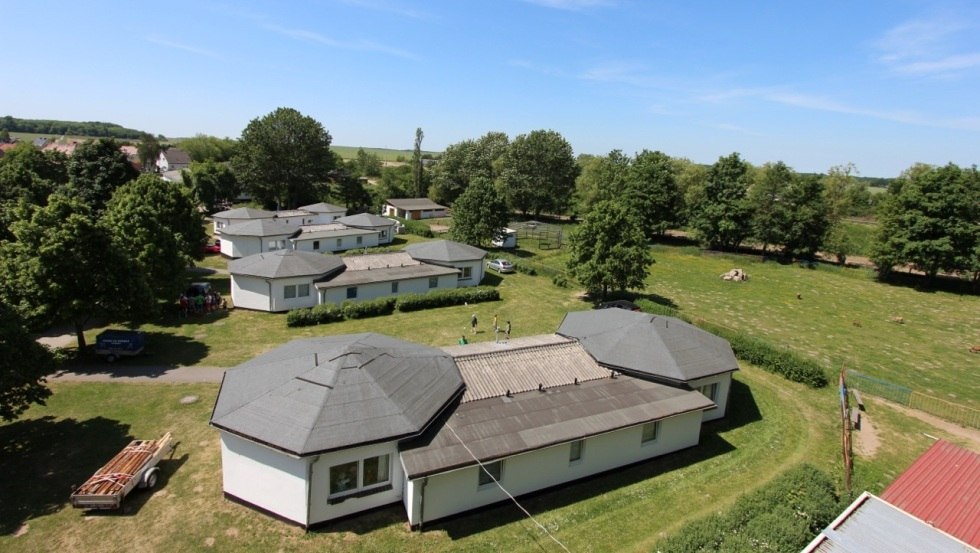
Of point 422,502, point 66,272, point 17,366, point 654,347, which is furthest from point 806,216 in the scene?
point 17,366

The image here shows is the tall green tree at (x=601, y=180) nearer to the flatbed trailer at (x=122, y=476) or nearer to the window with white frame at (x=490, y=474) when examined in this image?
the window with white frame at (x=490, y=474)

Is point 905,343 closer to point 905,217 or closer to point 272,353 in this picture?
point 905,217

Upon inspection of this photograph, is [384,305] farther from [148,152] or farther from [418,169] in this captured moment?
[148,152]

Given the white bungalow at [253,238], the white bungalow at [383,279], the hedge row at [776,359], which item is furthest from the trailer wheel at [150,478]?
the white bungalow at [253,238]

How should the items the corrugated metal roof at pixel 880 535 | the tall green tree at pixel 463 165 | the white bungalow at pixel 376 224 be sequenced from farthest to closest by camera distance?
the tall green tree at pixel 463 165 < the white bungalow at pixel 376 224 < the corrugated metal roof at pixel 880 535

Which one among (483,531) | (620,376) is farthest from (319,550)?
(620,376)

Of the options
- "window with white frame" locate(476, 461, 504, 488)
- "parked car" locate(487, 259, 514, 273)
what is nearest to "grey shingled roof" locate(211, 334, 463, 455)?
"window with white frame" locate(476, 461, 504, 488)

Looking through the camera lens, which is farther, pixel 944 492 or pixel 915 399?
pixel 915 399
